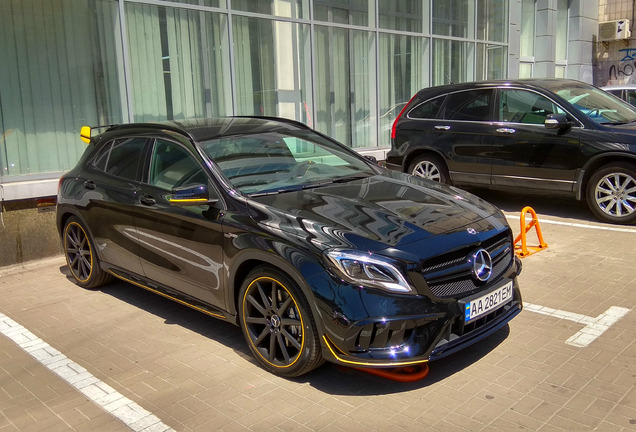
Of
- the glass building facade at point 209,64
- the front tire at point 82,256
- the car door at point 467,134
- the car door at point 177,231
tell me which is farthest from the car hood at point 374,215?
the glass building facade at point 209,64

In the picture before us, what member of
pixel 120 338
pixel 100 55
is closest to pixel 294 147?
pixel 120 338

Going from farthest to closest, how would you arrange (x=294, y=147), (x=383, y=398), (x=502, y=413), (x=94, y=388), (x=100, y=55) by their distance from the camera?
(x=100, y=55)
(x=294, y=147)
(x=94, y=388)
(x=383, y=398)
(x=502, y=413)

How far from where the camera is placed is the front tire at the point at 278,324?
3.64m

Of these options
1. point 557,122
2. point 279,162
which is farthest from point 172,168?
point 557,122

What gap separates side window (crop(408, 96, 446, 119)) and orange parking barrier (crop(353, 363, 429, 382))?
601 centimetres

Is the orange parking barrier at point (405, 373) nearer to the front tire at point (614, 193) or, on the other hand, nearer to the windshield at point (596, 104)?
the front tire at point (614, 193)

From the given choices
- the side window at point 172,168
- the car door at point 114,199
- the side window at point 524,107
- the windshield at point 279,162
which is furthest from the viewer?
the side window at point 524,107

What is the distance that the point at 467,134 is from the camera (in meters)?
8.79

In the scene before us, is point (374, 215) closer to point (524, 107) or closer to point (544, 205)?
point (524, 107)

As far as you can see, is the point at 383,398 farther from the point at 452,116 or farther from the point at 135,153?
the point at 452,116

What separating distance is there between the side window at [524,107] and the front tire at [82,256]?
225 inches

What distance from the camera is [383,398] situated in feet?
11.9

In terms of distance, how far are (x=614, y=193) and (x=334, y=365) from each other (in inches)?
203

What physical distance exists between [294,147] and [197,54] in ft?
15.4
